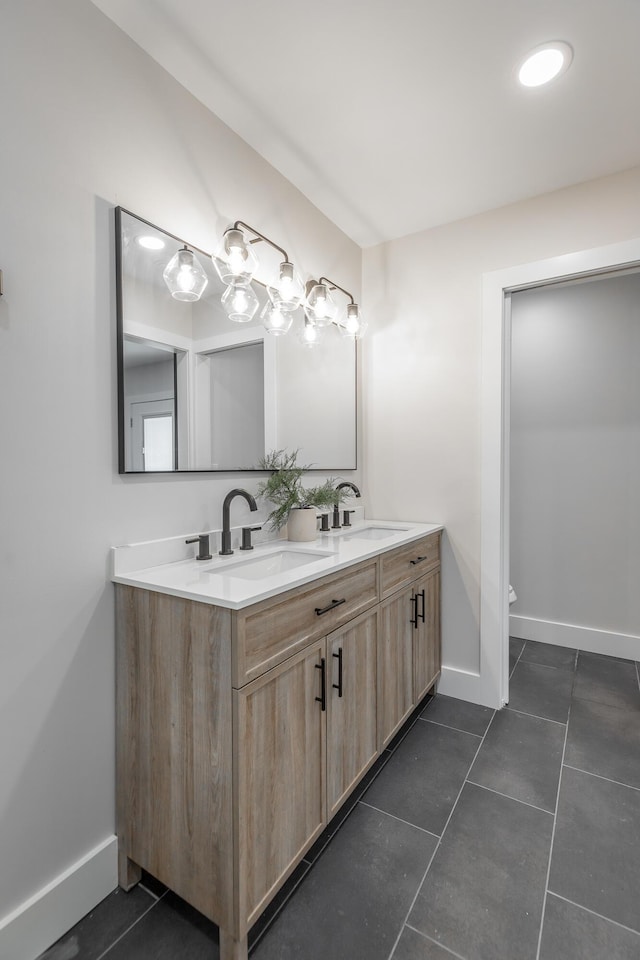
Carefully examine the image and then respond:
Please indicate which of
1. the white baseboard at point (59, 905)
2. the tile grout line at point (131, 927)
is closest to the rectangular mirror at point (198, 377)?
the white baseboard at point (59, 905)

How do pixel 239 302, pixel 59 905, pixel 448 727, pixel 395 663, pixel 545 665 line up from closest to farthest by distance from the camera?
pixel 59 905 → pixel 239 302 → pixel 395 663 → pixel 448 727 → pixel 545 665

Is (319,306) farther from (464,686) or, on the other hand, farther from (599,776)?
(599,776)

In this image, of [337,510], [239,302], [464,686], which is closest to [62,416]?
[239,302]

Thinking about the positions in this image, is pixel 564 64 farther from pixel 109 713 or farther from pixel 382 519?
pixel 109 713

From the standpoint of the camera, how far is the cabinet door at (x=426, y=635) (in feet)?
6.86

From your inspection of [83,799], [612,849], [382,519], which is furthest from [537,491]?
[83,799]

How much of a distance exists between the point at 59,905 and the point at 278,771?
0.67 meters

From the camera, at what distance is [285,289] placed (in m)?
1.91

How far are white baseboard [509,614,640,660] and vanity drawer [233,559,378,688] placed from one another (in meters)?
2.00

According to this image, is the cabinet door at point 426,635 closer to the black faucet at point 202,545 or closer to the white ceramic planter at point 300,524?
the white ceramic planter at point 300,524

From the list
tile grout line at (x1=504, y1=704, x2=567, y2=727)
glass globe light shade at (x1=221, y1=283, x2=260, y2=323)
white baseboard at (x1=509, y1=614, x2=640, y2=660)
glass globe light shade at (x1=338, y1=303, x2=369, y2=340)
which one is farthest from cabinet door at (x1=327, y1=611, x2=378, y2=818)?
white baseboard at (x1=509, y1=614, x2=640, y2=660)

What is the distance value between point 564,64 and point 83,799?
272cm

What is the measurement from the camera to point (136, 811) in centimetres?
128

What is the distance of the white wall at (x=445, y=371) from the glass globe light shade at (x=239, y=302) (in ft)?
3.49
